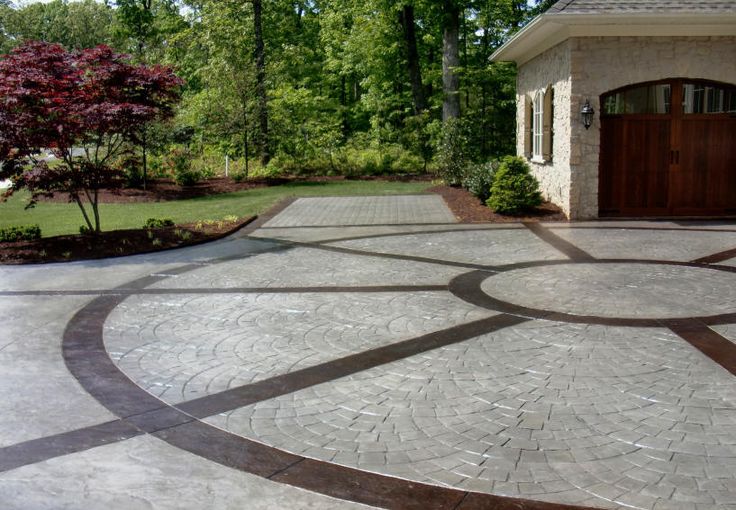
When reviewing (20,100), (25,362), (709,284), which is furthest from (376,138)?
(25,362)

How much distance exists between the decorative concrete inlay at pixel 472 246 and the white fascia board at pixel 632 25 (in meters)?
4.09

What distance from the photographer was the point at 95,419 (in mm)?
4785

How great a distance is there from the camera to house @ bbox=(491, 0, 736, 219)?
555 inches

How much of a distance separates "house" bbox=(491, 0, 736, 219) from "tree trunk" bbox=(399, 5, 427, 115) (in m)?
16.0

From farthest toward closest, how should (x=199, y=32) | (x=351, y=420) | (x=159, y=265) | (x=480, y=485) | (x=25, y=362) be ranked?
1. (x=199, y=32)
2. (x=159, y=265)
3. (x=25, y=362)
4. (x=351, y=420)
5. (x=480, y=485)

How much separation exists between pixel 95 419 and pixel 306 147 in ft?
77.5

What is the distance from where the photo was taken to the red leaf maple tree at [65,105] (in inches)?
429

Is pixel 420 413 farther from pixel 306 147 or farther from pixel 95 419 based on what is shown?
pixel 306 147

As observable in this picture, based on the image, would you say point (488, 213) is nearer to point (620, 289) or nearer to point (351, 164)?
point (620, 289)

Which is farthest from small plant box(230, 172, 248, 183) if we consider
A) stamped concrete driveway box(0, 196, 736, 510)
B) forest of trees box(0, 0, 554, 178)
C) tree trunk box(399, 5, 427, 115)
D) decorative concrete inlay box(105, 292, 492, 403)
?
decorative concrete inlay box(105, 292, 492, 403)

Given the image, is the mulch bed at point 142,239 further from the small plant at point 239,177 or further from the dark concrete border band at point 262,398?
the small plant at point 239,177

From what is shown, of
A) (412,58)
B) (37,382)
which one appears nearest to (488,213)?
(37,382)

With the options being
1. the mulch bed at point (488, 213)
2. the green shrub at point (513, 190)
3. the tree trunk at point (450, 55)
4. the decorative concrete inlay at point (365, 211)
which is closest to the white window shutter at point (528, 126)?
the mulch bed at point (488, 213)

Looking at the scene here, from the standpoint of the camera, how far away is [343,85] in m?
40.5
